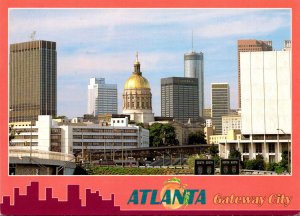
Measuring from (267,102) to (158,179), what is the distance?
5301mm

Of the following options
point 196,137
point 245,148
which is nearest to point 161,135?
point 196,137

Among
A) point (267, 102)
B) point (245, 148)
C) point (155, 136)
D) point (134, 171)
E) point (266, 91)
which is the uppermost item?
point (266, 91)

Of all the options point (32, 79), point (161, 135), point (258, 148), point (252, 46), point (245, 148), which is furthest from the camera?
point (161, 135)

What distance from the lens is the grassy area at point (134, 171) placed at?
2497cm

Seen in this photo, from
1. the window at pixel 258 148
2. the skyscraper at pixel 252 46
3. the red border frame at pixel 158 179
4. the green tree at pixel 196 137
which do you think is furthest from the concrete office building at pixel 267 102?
the green tree at pixel 196 137

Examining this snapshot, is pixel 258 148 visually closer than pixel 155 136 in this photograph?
Yes

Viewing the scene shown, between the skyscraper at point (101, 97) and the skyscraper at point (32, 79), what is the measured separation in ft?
3.55

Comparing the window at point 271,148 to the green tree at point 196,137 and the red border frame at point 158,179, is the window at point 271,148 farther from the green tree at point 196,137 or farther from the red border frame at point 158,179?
the green tree at point 196,137

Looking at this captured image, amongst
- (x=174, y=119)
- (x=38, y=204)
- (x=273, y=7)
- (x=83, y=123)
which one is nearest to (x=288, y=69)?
(x=273, y=7)

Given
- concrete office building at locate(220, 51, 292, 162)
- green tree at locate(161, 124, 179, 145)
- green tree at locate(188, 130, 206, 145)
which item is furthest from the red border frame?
green tree at locate(161, 124, 179, 145)

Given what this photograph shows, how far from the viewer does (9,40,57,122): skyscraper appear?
2538 centimetres

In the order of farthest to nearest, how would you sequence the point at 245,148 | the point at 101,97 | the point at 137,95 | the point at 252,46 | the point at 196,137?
the point at 196,137, the point at 101,97, the point at 137,95, the point at 245,148, the point at 252,46

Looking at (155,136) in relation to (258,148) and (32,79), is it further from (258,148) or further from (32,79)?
(258,148)

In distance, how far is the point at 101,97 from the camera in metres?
36.8
